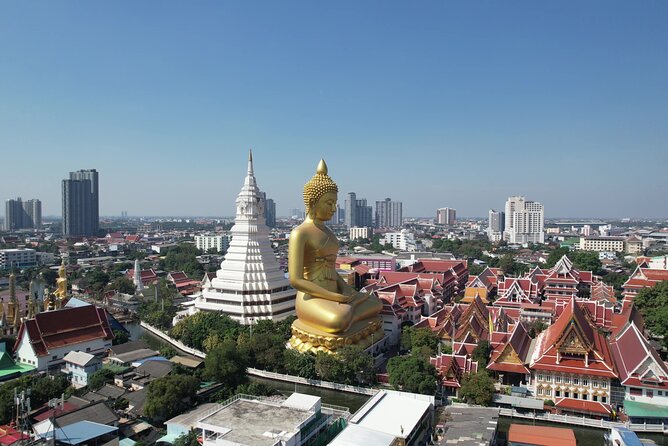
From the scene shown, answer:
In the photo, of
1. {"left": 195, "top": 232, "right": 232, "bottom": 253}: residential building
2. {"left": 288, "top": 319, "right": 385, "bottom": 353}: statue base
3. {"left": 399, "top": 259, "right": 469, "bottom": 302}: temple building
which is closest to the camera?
{"left": 288, "top": 319, "right": 385, "bottom": 353}: statue base

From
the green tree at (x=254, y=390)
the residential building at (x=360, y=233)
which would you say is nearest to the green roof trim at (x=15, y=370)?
the green tree at (x=254, y=390)

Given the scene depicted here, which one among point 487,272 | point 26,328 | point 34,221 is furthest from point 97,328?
point 34,221

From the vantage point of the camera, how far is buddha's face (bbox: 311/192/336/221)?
23.6 m

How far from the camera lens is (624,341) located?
66.2 feet

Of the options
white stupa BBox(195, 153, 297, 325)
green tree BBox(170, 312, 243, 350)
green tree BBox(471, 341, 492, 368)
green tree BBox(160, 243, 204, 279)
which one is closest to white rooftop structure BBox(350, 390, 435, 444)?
green tree BBox(471, 341, 492, 368)

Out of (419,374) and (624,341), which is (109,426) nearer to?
(419,374)

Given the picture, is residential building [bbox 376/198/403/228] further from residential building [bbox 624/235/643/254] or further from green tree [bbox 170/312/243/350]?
Result: green tree [bbox 170/312/243/350]

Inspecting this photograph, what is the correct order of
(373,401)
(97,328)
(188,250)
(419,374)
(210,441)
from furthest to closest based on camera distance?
(188,250)
(97,328)
(419,374)
(373,401)
(210,441)

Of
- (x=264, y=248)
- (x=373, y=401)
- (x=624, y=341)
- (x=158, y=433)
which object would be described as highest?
(x=264, y=248)

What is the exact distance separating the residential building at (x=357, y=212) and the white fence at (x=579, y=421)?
153830mm

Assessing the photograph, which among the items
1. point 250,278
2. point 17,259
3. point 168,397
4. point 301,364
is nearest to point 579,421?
point 301,364

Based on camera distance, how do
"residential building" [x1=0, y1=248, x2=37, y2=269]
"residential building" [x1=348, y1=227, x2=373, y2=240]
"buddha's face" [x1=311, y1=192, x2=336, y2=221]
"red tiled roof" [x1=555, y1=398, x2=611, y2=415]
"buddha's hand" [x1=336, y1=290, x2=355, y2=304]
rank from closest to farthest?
"red tiled roof" [x1=555, y1=398, x2=611, y2=415]
"buddha's hand" [x1=336, y1=290, x2=355, y2=304]
"buddha's face" [x1=311, y1=192, x2=336, y2=221]
"residential building" [x1=0, y1=248, x2=37, y2=269]
"residential building" [x1=348, y1=227, x2=373, y2=240]

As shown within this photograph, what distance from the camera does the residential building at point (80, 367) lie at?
2205cm

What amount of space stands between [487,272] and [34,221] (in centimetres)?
17028
